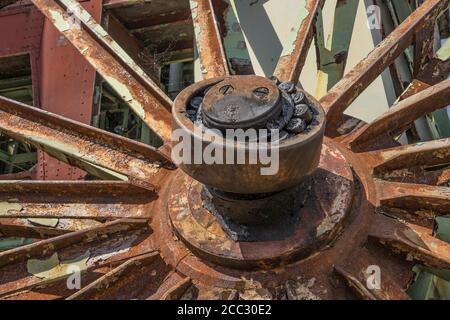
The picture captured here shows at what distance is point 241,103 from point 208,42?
180 cm

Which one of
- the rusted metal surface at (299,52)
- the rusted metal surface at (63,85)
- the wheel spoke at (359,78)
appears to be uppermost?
the rusted metal surface at (299,52)

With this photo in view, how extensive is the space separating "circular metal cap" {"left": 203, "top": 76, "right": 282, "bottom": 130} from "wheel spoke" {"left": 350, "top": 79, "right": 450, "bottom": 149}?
122cm

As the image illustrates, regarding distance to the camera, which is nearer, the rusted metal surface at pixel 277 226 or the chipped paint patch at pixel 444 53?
the rusted metal surface at pixel 277 226

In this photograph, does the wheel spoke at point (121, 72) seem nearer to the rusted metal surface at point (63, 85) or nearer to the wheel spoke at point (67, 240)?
the wheel spoke at point (67, 240)

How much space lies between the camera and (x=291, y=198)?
3.31 metres

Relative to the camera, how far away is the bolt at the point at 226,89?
303 cm

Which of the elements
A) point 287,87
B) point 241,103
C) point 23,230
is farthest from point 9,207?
point 287,87

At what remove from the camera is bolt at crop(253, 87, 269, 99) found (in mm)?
2961

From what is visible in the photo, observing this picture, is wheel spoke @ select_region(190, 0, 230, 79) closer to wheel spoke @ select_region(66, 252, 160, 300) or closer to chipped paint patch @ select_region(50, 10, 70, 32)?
chipped paint patch @ select_region(50, 10, 70, 32)

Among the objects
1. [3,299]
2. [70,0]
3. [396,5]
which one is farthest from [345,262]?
[396,5]

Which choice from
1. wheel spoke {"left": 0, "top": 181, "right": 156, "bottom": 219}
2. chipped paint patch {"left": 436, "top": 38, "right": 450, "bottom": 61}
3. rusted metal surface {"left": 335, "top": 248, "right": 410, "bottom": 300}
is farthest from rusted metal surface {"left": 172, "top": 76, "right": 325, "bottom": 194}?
chipped paint patch {"left": 436, "top": 38, "right": 450, "bottom": 61}

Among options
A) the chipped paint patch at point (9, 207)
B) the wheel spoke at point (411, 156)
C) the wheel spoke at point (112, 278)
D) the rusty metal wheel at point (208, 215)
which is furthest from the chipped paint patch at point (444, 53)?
the chipped paint patch at point (9, 207)
